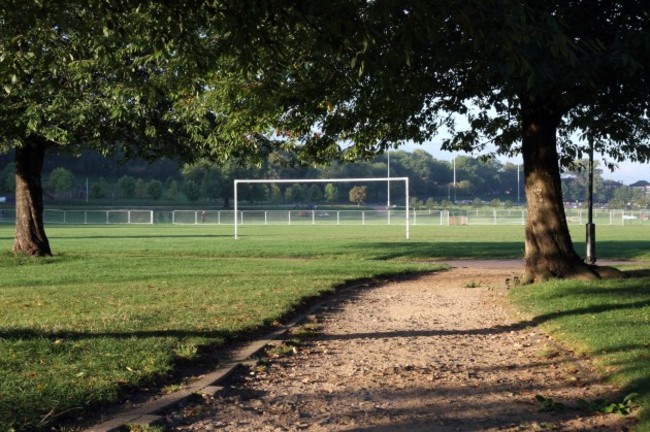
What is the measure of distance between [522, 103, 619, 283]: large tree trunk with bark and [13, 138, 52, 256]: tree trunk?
45.5 ft

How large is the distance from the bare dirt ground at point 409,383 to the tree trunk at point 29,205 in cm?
1450

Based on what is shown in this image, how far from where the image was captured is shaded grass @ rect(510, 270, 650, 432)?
7.62m

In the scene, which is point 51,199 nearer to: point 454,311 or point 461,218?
point 461,218

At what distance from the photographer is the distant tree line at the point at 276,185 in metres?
98.2

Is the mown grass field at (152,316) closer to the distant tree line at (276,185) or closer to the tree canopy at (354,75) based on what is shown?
the tree canopy at (354,75)

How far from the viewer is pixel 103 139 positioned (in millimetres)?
22578

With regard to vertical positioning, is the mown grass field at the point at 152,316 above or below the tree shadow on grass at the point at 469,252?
above

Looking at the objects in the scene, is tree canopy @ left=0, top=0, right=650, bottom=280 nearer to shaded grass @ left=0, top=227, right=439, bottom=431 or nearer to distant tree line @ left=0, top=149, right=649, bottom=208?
shaded grass @ left=0, top=227, right=439, bottom=431

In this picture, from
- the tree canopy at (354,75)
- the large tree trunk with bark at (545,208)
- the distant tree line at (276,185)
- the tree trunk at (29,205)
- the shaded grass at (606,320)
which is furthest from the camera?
the distant tree line at (276,185)

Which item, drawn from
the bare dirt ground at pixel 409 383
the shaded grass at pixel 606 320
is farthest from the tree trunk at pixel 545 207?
the bare dirt ground at pixel 409 383

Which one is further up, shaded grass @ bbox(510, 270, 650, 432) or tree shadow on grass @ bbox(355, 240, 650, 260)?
shaded grass @ bbox(510, 270, 650, 432)

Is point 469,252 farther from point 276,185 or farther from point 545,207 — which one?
point 276,185

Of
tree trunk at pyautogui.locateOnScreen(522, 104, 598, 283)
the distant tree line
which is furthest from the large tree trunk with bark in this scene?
the distant tree line

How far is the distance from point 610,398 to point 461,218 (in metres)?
61.6
